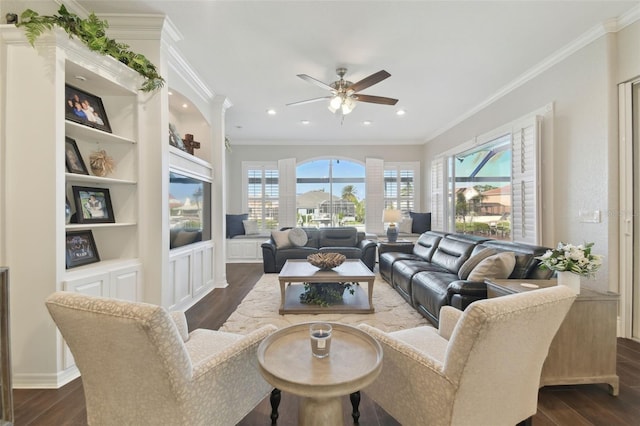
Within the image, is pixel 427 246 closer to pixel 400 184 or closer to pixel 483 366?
pixel 400 184

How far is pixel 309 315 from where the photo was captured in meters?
3.35

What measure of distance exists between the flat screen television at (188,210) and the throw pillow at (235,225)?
2549mm

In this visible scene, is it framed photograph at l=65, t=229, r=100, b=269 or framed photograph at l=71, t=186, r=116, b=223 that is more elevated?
framed photograph at l=71, t=186, r=116, b=223

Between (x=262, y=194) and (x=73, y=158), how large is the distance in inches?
196

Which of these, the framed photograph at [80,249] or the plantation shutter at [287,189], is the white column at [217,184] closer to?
the framed photograph at [80,249]

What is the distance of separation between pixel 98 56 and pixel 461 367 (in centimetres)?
317

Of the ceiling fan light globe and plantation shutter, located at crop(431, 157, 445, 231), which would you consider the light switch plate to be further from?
plantation shutter, located at crop(431, 157, 445, 231)

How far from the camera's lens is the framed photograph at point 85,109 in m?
2.32

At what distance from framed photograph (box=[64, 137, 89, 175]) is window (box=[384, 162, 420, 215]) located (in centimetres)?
621

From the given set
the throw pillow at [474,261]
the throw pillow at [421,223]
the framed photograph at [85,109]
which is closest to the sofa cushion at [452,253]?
the throw pillow at [474,261]

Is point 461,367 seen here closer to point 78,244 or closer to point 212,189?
point 78,244

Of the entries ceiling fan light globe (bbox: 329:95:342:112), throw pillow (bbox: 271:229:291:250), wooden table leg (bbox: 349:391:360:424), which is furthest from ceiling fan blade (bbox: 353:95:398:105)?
throw pillow (bbox: 271:229:291:250)

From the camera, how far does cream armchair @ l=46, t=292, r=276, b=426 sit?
106cm

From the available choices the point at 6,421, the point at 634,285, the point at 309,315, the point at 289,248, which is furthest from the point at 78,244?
the point at 634,285
